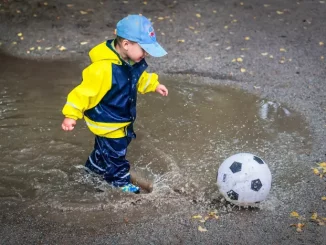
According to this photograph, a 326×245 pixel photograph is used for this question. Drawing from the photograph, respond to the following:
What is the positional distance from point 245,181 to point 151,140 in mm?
1615

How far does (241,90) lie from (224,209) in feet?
9.05

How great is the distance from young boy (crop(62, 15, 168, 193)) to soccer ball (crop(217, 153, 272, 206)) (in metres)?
0.91

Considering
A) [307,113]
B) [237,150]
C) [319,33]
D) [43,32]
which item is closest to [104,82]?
[237,150]

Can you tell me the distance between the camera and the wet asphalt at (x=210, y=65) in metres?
3.93


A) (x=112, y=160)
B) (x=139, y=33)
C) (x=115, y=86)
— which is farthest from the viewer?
(x=112, y=160)

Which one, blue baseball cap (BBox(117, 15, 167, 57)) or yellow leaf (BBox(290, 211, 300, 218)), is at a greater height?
blue baseball cap (BBox(117, 15, 167, 57))

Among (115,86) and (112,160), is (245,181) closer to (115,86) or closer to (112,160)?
(112,160)

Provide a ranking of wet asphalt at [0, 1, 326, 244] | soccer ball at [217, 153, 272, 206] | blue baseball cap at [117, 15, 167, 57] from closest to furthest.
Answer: blue baseball cap at [117, 15, 167, 57], wet asphalt at [0, 1, 326, 244], soccer ball at [217, 153, 272, 206]

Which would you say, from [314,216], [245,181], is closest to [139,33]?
→ [245,181]

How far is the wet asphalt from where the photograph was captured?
3926mm

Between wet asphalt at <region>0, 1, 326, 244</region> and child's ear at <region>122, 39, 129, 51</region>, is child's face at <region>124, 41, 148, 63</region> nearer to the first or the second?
child's ear at <region>122, 39, 129, 51</region>

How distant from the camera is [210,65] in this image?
7.34 m

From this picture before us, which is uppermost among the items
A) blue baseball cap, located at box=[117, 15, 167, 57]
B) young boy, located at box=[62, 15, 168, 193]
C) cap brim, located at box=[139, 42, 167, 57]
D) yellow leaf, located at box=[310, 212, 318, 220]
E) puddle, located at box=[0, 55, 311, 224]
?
blue baseball cap, located at box=[117, 15, 167, 57]

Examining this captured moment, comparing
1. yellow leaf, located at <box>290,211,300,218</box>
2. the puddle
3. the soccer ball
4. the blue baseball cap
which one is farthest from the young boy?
yellow leaf, located at <box>290,211,300,218</box>
